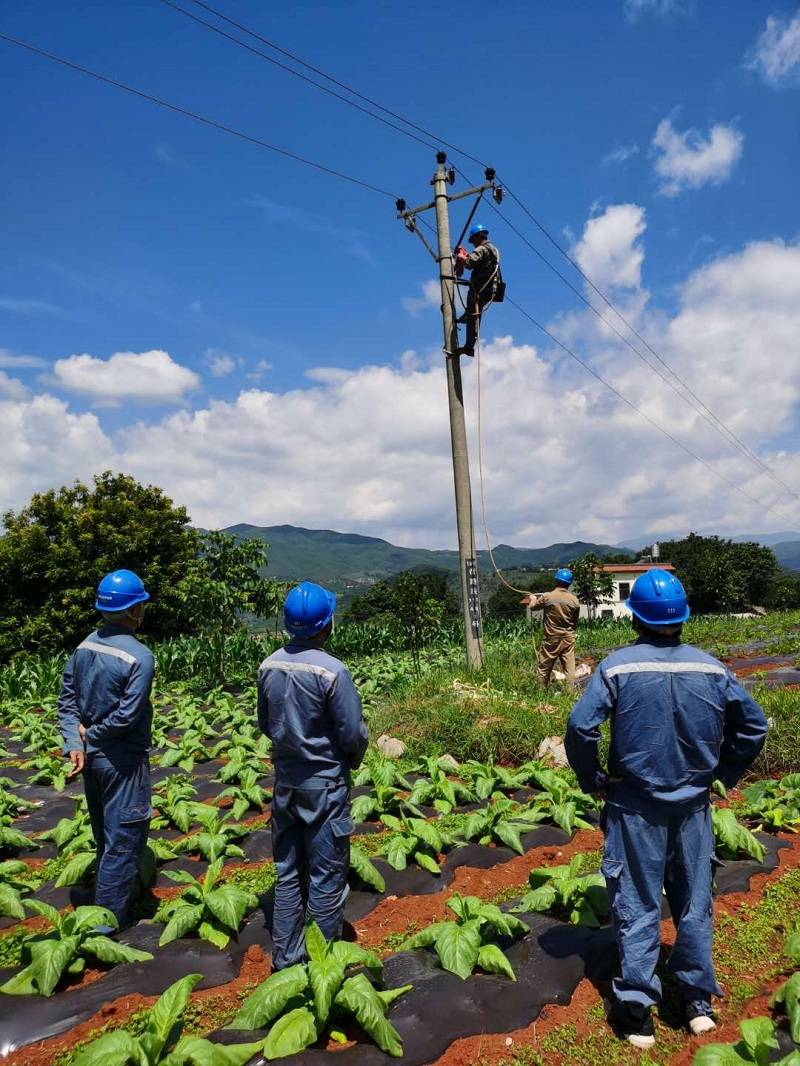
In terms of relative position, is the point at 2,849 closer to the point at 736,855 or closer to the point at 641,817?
the point at 641,817

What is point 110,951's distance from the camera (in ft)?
11.4

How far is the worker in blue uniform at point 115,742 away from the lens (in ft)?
12.7

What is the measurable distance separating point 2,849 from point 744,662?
12028mm

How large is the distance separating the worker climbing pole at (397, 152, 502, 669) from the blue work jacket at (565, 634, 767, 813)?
7.47 meters

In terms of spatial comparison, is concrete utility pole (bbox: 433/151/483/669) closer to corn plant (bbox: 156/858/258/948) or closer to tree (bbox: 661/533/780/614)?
corn plant (bbox: 156/858/258/948)

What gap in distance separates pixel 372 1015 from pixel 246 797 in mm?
3578

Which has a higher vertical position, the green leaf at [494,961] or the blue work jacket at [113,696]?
the blue work jacket at [113,696]

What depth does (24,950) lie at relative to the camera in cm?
350

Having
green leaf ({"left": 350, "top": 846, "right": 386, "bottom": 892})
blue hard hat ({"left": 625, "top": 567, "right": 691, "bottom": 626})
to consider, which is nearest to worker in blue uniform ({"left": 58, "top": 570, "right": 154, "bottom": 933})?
green leaf ({"left": 350, "top": 846, "right": 386, "bottom": 892})

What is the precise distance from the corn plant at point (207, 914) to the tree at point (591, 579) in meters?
22.0

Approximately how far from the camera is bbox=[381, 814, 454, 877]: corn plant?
458 cm

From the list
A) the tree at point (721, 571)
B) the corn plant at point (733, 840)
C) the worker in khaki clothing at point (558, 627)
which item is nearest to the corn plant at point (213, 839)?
the corn plant at point (733, 840)

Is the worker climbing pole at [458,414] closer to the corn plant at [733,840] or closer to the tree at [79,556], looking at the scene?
the corn plant at [733,840]

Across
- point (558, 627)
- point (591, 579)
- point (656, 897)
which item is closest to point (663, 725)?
point (656, 897)
